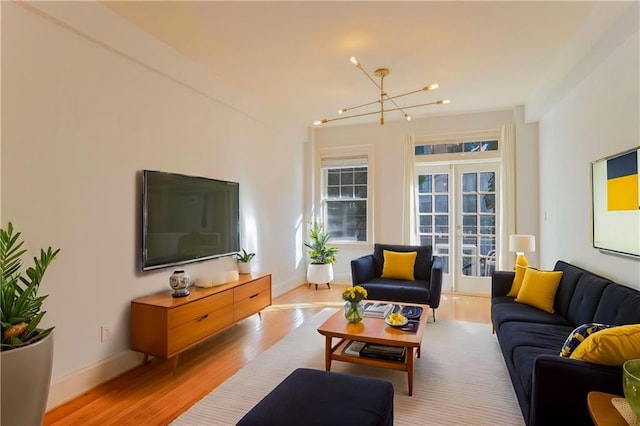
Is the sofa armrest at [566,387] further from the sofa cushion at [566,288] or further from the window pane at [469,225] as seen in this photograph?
the window pane at [469,225]

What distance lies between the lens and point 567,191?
3787 mm

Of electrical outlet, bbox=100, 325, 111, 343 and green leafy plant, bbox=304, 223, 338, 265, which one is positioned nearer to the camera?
electrical outlet, bbox=100, 325, 111, 343

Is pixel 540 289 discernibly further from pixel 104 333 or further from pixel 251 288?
pixel 104 333

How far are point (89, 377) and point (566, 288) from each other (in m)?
4.04

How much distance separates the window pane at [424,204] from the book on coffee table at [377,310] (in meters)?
2.83

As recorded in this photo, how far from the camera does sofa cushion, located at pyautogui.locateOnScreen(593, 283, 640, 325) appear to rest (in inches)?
79.8

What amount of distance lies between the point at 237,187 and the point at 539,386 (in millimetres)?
3652

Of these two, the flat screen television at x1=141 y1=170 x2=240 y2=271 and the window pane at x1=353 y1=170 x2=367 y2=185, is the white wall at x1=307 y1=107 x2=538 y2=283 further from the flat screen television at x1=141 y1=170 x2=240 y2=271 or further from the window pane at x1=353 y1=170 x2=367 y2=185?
the flat screen television at x1=141 y1=170 x2=240 y2=271

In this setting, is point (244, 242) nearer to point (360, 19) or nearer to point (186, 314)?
point (186, 314)

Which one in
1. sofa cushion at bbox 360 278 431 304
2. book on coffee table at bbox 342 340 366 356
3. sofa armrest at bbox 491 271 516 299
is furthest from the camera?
sofa cushion at bbox 360 278 431 304

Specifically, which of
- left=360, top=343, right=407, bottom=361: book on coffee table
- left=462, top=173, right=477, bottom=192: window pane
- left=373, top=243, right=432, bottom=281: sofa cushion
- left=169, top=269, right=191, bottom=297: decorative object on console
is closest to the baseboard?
left=169, top=269, right=191, bottom=297: decorative object on console

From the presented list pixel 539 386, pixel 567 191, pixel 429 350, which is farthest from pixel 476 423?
pixel 567 191

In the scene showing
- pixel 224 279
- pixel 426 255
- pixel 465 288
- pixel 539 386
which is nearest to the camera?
pixel 539 386

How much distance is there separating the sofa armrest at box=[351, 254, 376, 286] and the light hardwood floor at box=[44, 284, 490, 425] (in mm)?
785
